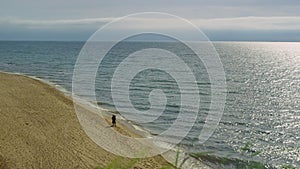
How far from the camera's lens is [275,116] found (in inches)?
1093

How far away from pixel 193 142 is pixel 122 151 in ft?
13.8

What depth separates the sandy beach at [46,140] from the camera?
48.9 feet

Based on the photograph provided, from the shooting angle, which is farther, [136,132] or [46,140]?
[136,132]

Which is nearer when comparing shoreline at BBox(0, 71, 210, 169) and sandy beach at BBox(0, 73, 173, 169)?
sandy beach at BBox(0, 73, 173, 169)

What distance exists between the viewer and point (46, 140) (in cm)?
1730

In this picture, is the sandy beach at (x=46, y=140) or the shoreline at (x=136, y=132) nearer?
the sandy beach at (x=46, y=140)

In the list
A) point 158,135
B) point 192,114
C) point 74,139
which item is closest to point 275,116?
point 192,114

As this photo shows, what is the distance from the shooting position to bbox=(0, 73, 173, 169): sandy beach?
1491 cm

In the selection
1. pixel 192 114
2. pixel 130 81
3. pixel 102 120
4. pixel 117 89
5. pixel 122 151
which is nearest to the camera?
pixel 122 151

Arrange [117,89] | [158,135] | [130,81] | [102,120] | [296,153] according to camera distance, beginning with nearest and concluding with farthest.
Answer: [296,153], [158,135], [102,120], [117,89], [130,81]

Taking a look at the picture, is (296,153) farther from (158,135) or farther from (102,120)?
(102,120)

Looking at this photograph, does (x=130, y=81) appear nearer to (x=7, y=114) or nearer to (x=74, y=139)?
(x=7, y=114)

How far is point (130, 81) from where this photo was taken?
150ft

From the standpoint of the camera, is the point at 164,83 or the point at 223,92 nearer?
the point at 223,92
